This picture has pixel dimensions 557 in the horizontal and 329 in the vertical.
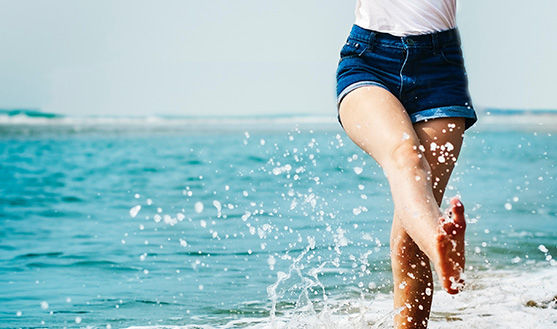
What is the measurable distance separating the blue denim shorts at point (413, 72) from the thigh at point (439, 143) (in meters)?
0.03

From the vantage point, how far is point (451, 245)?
1951 millimetres

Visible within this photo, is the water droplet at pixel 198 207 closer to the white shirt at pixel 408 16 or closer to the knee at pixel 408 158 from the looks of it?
the white shirt at pixel 408 16

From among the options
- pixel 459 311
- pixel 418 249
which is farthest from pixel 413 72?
pixel 459 311

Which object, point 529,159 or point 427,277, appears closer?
point 427,277

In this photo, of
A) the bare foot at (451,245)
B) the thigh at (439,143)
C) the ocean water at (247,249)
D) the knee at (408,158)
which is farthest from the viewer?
the ocean water at (247,249)

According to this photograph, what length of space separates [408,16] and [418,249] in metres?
0.80

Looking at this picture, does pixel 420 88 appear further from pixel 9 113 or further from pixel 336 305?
pixel 9 113

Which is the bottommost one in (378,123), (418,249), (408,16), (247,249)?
(247,249)

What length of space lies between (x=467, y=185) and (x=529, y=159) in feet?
14.5

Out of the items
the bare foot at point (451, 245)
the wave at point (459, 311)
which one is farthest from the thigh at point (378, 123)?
the wave at point (459, 311)

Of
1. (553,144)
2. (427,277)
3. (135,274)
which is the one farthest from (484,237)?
(553,144)

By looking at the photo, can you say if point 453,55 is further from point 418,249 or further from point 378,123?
point 418,249

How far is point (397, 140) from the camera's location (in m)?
2.29

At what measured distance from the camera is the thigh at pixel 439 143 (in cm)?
254
